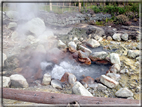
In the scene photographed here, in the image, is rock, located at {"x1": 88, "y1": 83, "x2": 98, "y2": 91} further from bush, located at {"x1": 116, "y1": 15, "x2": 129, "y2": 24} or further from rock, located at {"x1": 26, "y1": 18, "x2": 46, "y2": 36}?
bush, located at {"x1": 116, "y1": 15, "x2": 129, "y2": 24}

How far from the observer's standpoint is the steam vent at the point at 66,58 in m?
2.42

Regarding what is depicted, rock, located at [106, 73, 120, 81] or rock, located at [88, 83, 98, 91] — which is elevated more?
rock, located at [106, 73, 120, 81]

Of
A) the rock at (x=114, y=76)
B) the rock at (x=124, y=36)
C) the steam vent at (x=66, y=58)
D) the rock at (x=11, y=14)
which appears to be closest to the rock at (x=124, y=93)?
the steam vent at (x=66, y=58)

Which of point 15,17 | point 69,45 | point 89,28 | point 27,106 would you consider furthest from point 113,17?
point 27,106

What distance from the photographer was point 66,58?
5703 mm

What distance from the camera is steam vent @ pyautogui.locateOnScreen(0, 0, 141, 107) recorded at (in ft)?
7.95

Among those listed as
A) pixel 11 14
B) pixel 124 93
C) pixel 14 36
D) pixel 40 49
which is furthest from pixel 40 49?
pixel 124 93

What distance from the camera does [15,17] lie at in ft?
24.7

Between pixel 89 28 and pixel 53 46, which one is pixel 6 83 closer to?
pixel 53 46

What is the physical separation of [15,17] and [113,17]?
812cm

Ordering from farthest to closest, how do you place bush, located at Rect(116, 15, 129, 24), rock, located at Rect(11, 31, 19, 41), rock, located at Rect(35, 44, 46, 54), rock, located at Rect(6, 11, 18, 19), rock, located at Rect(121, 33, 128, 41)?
bush, located at Rect(116, 15, 129, 24) → rock, located at Rect(121, 33, 128, 41) → rock, located at Rect(6, 11, 18, 19) → rock, located at Rect(11, 31, 19, 41) → rock, located at Rect(35, 44, 46, 54)

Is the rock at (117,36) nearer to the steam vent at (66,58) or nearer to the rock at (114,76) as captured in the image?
the steam vent at (66,58)

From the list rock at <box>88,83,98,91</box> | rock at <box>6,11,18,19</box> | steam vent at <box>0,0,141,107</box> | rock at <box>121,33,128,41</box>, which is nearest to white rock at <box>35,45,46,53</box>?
steam vent at <box>0,0,141,107</box>

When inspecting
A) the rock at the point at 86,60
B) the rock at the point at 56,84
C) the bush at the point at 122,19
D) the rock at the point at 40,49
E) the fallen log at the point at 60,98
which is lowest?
the rock at the point at 56,84
